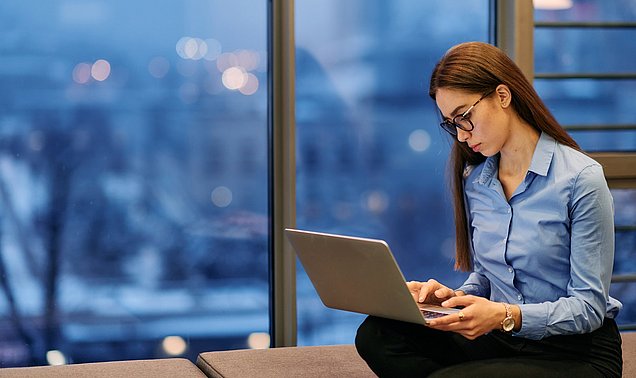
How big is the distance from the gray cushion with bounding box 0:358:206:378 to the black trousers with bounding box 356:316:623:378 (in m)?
0.58

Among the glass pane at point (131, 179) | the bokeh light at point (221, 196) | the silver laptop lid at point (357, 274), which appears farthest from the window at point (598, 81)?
the silver laptop lid at point (357, 274)

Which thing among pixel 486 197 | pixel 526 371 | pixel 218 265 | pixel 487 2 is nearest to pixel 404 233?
pixel 218 265

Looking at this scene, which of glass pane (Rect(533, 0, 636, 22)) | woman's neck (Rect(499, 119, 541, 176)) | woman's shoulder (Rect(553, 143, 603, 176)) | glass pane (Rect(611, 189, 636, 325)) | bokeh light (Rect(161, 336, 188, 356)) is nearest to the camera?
woman's shoulder (Rect(553, 143, 603, 176))

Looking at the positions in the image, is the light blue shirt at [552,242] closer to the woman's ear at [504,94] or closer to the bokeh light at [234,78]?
the woman's ear at [504,94]

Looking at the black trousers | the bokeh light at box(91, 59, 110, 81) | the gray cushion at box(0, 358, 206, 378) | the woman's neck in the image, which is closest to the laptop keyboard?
the black trousers

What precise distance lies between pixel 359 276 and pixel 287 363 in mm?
651

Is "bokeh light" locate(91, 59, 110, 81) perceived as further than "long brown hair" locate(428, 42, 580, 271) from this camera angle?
Yes

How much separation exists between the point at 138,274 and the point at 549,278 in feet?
6.76

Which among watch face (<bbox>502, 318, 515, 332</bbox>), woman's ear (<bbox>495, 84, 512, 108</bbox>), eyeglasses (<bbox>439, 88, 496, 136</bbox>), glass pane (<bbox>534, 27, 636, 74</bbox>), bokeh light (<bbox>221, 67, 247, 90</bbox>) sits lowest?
watch face (<bbox>502, 318, 515, 332</bbox>)

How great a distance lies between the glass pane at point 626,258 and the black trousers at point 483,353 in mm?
2105

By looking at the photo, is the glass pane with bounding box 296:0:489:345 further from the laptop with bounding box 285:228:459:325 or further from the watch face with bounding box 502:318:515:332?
the watch face with bounding box 502:318:515:332

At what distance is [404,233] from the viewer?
12.8 feet

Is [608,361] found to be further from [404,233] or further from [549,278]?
[404,233]

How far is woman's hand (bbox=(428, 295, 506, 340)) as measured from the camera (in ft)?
6.09
